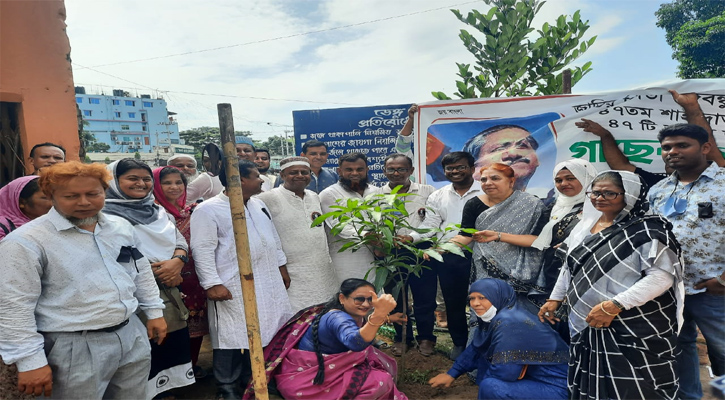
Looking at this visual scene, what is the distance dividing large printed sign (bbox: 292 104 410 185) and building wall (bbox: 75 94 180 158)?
173 ft

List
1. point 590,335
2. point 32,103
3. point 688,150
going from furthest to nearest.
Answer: point 32,103 → point 688,150 → point 590,335

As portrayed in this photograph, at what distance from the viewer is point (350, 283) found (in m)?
2.83

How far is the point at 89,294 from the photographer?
6.32 feet

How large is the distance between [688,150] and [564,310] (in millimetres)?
1278

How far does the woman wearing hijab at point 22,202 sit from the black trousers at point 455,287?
2.85m

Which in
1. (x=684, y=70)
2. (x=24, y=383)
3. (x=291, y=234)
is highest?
(x=684, y=70)

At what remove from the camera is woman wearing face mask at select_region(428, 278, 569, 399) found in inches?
103

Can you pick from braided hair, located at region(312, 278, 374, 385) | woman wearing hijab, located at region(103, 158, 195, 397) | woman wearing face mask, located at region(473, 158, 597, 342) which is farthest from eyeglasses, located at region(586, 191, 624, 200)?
woman wearing hijab, located at region(103, 158, 195, 397)

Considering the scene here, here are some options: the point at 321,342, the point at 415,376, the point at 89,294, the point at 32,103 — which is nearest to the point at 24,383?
the point at 89,294

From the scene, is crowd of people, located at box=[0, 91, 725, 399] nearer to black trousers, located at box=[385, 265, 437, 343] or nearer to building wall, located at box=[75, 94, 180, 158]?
black trousers, located at box=[385, 265, 437, 343]

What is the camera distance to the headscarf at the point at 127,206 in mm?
2602

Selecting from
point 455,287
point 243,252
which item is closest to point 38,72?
point 243,252

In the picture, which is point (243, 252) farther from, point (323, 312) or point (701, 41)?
point (701, 41)

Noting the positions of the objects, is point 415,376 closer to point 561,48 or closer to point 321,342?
point 321,342
